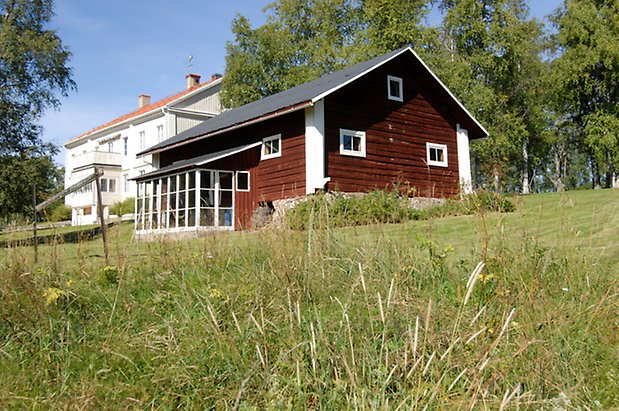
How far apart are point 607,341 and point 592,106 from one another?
30.4 m

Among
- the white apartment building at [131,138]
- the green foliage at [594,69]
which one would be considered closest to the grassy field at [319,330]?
the green foliage at [594,69]

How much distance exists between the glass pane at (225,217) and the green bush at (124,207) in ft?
53.8

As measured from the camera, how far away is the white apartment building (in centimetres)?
3459

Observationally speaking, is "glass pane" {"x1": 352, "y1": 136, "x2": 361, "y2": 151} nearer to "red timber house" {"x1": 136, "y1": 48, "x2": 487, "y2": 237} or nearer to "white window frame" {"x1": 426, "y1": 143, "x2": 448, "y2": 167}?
"red timber house" {"x1": 136, "y1": 48, "x2": 487, "y2": 237}

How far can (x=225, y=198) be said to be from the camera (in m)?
18.8

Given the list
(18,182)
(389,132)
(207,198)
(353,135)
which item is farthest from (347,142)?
(18,182)

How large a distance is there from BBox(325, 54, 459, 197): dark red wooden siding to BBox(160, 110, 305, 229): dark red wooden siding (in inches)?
39.1

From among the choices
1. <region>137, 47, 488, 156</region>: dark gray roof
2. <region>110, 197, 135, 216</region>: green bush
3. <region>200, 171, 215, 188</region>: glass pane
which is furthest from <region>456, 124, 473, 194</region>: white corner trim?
<region>110, 197, 135, 216</region>: green bush

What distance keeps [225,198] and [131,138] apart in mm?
21473

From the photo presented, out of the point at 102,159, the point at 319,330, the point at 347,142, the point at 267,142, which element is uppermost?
the point at 102,159

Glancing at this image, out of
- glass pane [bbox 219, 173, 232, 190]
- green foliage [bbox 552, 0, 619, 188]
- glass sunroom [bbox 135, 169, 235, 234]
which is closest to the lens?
glass sunroom [bbox 135, 169, 235, 234]

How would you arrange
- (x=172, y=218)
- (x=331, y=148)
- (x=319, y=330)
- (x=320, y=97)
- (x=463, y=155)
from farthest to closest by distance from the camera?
(x=463, y=155) → (x=172, y=218) → (x=331, y=148) → (x=320, y=97) → (x=319, y=330)

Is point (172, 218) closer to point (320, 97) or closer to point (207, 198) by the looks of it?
point (207, 198)

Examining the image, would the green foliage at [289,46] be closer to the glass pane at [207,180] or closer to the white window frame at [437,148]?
the white window frame at [437,148]
